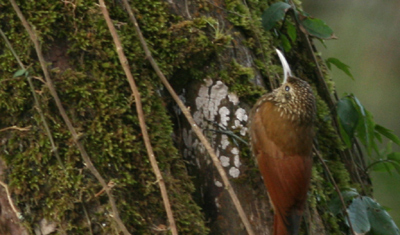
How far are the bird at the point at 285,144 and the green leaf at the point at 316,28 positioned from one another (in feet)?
0.64

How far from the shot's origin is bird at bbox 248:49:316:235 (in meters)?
2.25

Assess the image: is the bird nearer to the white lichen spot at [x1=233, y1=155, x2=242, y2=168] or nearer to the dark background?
the white lichen spot at [x1=233, y1=155, x2=242, y2=168]

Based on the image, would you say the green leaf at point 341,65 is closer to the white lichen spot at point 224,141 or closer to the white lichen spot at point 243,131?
the white lichen spot at point 243,131

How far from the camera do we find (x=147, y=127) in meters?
2.04

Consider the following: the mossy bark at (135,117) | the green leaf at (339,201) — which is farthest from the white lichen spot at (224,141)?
the green leaf at (339,201)

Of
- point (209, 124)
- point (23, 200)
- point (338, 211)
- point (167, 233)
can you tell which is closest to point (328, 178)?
point (338, 211)

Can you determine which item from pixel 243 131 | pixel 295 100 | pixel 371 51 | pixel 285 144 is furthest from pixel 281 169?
pixel 371 51

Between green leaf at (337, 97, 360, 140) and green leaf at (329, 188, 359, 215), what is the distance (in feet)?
0.79

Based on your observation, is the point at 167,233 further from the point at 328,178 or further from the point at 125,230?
the point at 328,178

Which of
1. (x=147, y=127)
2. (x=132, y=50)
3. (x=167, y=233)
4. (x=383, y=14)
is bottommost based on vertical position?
(x=383, y=14)

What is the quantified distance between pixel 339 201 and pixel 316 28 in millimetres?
757

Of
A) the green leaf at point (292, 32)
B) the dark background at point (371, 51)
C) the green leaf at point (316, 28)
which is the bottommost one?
the dark background at point (371, 51)

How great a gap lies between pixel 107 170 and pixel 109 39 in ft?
1.50

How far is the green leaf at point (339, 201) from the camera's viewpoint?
2.45 m
